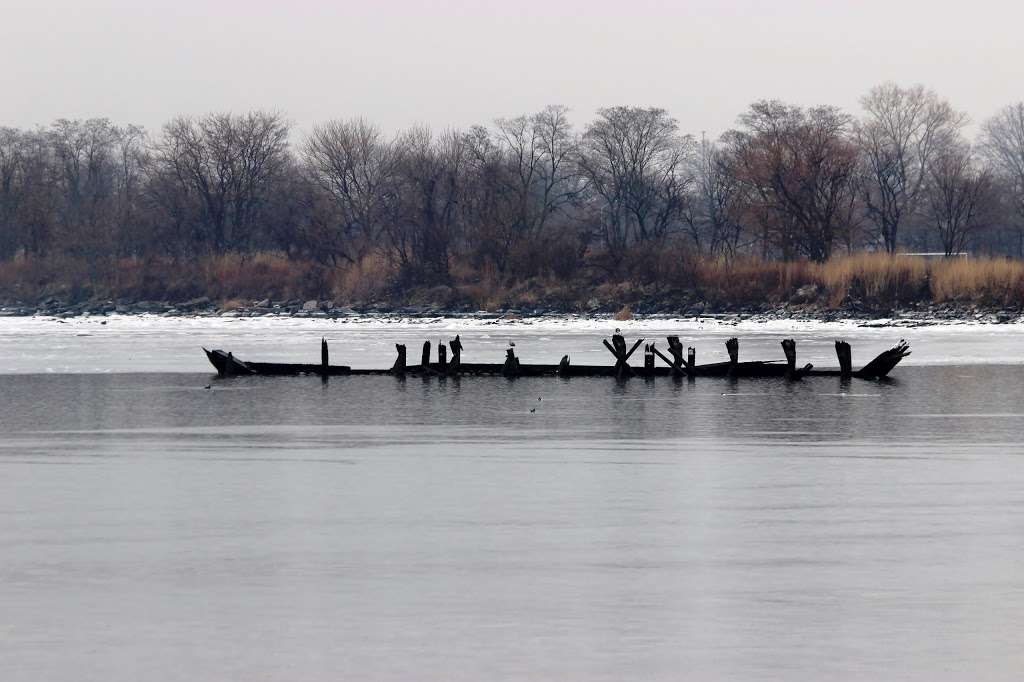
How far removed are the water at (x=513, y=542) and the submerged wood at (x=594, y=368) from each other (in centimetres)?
695

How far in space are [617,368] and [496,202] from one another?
137ft

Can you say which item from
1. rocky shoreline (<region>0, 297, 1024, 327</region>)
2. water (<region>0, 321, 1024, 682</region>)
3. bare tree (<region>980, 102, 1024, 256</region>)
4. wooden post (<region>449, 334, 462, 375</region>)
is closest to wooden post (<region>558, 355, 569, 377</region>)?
wooden post (<region>449, 334, 462, 375</region>)

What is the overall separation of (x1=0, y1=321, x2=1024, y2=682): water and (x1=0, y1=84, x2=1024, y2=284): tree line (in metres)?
45.6

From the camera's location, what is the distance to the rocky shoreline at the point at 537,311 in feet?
207

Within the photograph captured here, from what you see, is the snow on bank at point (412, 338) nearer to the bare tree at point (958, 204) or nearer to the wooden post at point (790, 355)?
the wooden post at point (790, 355)

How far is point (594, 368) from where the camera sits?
39.0m

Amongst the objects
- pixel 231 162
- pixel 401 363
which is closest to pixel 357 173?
pixel 231 162

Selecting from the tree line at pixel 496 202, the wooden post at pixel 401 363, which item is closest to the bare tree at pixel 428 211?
the tree line at pixel 496 202

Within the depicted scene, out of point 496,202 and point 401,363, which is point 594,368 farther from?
point 496,202

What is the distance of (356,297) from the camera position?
78.2m

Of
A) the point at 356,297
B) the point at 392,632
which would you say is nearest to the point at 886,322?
the point at 356,297

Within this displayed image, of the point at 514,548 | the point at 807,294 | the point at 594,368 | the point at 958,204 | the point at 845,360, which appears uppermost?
the point at 958,204

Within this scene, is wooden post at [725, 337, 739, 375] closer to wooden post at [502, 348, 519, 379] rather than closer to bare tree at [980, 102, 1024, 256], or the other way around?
wooden post at [502, 348, 519, 379]

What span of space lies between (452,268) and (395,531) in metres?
63.4
